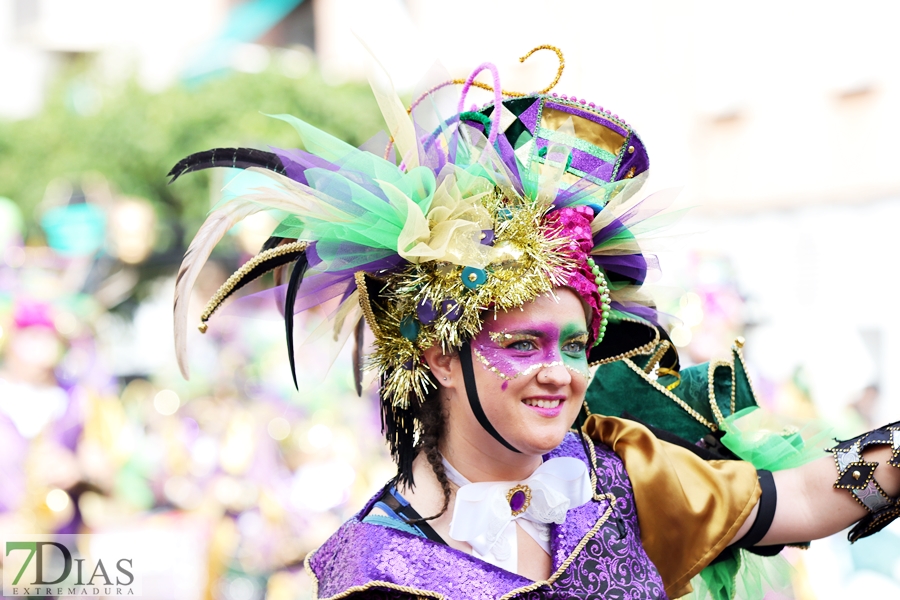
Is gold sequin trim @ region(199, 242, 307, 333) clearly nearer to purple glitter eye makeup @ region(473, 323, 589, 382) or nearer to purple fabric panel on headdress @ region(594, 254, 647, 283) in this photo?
purple glitter eye makeup @ region(473, 323, 589, 382)

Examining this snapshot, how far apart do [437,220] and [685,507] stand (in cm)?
86

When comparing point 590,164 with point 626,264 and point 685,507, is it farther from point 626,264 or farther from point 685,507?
point 685,507

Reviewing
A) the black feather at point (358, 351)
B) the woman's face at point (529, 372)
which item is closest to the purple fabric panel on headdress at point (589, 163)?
the woman's face at point (529, 372)

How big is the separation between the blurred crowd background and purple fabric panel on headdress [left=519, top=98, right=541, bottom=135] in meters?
0.37

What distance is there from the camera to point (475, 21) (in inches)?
538

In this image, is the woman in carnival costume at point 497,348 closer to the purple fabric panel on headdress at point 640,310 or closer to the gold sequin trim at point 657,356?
the purple fabric panel on headdress at point 640,310

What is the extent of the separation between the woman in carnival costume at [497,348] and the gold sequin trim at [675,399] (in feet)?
0.75

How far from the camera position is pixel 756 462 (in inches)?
89.4

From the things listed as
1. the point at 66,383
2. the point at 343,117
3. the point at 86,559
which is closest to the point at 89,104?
the point at 343,117

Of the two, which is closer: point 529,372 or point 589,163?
point 529,372

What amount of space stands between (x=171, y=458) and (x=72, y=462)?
0.54 m

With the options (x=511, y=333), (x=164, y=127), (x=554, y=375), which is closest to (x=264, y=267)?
(x=511, y=333)

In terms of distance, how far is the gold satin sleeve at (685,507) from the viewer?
2105 millimetres

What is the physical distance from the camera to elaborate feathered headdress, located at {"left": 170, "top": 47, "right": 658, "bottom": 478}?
1888 mm
